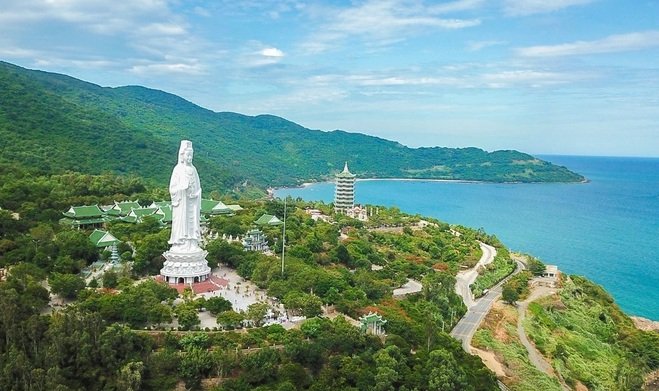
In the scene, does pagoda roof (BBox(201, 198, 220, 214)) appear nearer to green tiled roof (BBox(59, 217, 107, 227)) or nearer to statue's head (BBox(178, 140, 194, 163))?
green tiled roof (BBox(59, 217, 107, 227))

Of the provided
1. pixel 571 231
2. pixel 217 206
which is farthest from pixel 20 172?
pixel 571 231

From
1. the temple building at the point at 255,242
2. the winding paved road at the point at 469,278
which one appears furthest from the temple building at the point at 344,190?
the temple building at the point at 255,242

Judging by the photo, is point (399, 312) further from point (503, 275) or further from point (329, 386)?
point (503, 275)

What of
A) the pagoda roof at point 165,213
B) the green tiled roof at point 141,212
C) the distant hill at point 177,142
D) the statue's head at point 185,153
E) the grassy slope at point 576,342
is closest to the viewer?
the statue's head at point 185,153

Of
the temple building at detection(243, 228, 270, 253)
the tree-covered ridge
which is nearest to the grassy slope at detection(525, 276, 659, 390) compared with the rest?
the tree-covered ridge

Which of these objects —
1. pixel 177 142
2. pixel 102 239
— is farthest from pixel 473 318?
pixel 177 142

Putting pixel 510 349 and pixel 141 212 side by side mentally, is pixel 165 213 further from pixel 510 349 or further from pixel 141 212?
pixel 510 349

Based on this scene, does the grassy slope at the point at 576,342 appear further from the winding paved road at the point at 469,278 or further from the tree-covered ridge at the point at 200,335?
the tree-covered ridge at the point at 200,335
